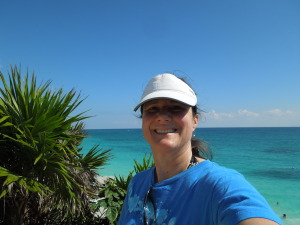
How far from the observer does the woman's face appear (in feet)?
4.48

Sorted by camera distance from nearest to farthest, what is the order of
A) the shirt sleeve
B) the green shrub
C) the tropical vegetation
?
the shirt sleeve < the tropical vegetation < the green shrub

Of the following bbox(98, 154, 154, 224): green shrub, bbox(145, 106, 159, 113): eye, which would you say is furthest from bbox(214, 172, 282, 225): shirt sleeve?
bbox(98, 154, 154, 224): green shrub

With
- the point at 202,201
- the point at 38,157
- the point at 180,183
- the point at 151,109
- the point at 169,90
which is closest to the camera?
the point at 202,201

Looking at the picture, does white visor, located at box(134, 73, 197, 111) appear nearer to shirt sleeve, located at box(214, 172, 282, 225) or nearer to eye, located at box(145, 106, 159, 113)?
eye, located at box(145, 106, 159, 113)

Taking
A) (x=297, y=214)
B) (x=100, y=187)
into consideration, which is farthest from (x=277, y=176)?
(x=100, y=187)

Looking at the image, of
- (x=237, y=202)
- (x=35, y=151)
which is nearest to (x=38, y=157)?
(x=35, y=151)

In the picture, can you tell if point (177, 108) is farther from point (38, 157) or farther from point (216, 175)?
point (38, 157)

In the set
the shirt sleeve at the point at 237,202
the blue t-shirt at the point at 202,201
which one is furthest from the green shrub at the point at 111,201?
the shirt sleeve at the point at 237,202

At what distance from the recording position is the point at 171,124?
1377mm

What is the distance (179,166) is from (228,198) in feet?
1.56

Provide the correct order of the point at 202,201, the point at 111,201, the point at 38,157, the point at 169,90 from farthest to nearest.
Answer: the point at 111,201, the point at 38,157, the point at 169,90, the point at 202,201

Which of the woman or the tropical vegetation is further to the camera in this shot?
the tropical vegetation

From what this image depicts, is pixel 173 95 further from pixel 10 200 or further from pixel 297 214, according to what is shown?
pixel 297 214

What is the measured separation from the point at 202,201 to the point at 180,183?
0.18 m
